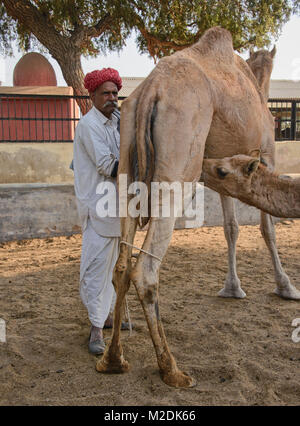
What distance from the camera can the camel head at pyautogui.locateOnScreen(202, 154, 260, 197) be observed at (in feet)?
10.1

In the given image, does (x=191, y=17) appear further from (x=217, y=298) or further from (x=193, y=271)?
(x=217, y=298)

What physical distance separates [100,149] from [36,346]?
1.62 metres

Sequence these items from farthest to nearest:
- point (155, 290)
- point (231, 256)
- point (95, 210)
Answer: point (231, 256)
point (95, 210)
point (155, 290)

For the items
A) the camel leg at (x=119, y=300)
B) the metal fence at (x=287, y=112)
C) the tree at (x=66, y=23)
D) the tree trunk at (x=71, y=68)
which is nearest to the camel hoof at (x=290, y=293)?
the camel leg at (x=119, y=300)

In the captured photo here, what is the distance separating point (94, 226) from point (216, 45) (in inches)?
77.0

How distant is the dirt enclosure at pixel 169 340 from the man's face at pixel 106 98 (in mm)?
1858

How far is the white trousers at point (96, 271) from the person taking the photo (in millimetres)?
3262

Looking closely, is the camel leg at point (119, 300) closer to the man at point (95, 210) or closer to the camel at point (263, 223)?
the man at point (95, 210)

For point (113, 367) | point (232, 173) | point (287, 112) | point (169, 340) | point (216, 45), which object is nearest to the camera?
point (113, 367)

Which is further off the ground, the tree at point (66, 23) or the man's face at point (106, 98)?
A: the tree at point (66, 23)

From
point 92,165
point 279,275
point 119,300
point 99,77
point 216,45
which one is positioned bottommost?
point 279,275

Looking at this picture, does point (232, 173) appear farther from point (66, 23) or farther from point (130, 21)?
point (66, 23)

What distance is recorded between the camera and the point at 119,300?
2816 millimetres

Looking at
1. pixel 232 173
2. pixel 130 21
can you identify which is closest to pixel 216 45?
pixel 232 173
